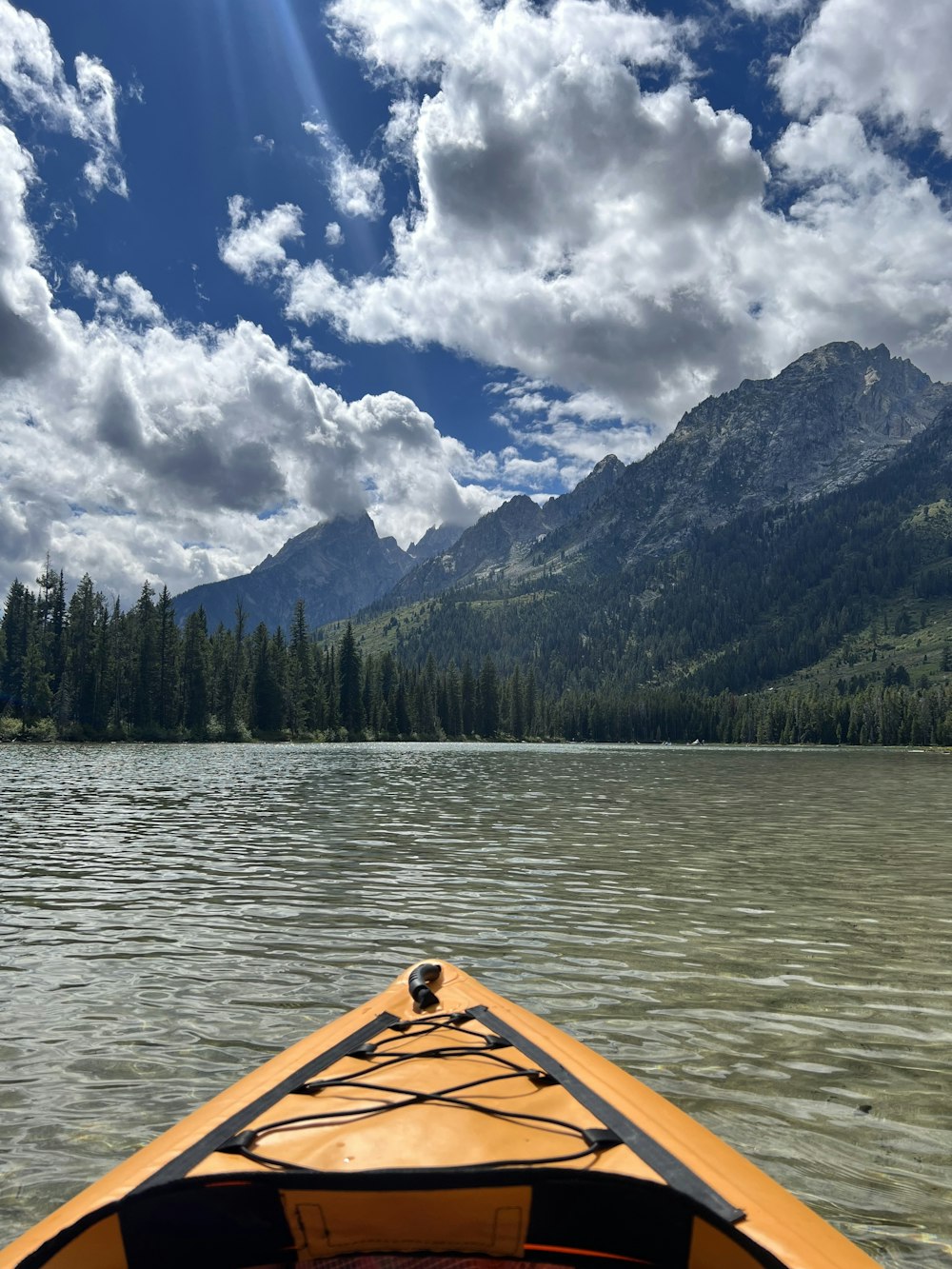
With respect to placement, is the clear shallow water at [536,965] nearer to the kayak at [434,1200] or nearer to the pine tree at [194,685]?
the kayak at [434,1200]

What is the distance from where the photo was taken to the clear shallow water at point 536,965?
6914 mm

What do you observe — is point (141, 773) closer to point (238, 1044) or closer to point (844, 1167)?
point (238, 1044)

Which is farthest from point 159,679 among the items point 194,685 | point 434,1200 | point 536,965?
point 434,1200

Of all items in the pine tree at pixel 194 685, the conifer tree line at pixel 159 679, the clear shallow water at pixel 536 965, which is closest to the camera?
the clear shallow water at pixel 536 965

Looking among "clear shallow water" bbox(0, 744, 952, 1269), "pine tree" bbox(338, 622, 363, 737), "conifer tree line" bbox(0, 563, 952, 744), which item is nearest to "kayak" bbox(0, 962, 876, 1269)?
"clear shallow water" bbox(0, 744, 952, 1269)

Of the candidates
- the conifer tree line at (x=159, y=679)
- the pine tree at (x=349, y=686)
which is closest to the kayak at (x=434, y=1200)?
the conifer tree line at (x=159, y=679)

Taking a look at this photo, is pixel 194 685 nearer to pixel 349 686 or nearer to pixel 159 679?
pixel 159 679

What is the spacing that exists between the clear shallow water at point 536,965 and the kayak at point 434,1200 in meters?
2.24

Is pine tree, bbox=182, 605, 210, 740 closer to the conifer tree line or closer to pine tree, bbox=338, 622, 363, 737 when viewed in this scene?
the conifer tree line

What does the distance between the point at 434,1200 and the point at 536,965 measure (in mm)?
8154

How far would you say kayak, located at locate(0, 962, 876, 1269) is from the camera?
3982 millimetres

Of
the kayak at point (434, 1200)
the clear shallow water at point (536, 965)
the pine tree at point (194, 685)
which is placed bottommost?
the clear shallow water at point (536, 965)

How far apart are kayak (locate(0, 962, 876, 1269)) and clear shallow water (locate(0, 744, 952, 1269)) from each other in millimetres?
2238

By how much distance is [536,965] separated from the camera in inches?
470
